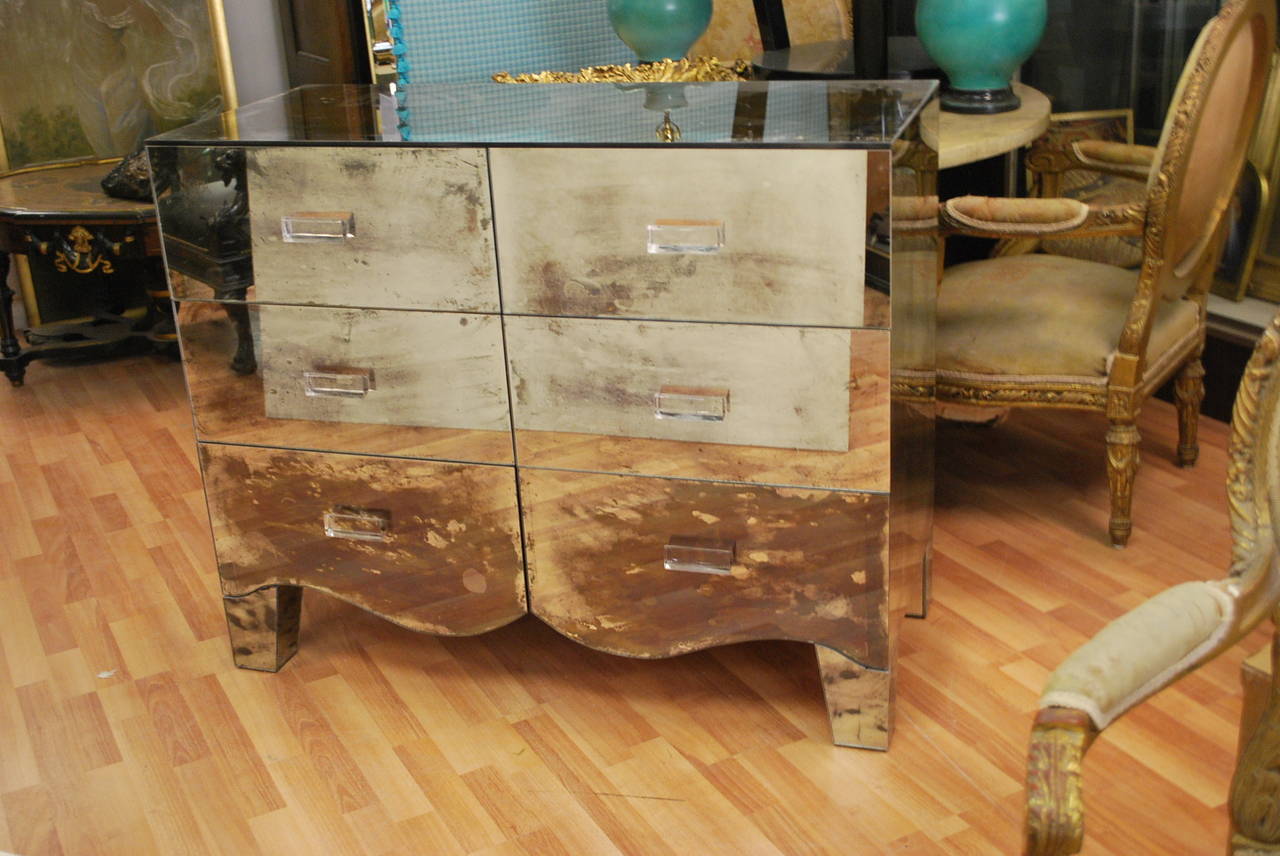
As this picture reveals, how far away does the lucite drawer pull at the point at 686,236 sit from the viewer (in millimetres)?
1745

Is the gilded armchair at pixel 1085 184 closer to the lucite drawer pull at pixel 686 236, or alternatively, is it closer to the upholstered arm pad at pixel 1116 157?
the upholstered arm pad at pixel 1116 157

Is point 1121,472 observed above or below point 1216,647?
below

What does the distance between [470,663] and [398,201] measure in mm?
812

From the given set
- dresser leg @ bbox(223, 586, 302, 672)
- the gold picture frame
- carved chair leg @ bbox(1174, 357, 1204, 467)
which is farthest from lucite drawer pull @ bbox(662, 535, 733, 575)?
the gold picture frame

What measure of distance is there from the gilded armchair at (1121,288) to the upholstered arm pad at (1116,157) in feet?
0.61

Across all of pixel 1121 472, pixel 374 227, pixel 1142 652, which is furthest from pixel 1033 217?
pixel 1142 652

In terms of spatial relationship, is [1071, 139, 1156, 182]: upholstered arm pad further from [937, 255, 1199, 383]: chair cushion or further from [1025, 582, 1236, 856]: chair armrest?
[1025, 582, 1236, 856]: chair armrest

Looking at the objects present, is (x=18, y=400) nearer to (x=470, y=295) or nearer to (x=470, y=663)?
(x=470, y=663)

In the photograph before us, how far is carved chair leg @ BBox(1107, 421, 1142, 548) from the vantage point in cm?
241

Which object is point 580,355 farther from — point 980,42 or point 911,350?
point 980,42

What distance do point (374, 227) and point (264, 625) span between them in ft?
2.41

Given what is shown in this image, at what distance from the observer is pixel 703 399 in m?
1.83

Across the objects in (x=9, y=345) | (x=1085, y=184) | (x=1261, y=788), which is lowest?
(x=9, y=345)

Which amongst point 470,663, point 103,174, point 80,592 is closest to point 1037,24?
point 470,663
